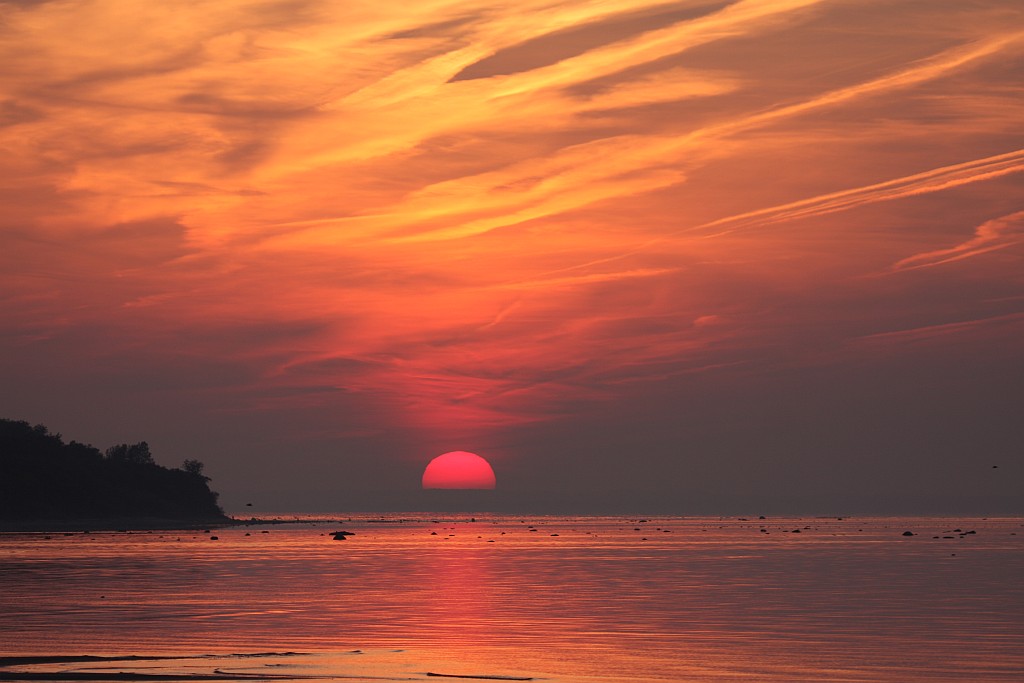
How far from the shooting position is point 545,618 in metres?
54.6

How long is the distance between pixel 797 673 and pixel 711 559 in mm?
81019

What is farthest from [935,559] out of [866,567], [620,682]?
[620,682]

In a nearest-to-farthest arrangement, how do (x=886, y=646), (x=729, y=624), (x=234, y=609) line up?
(x=886, y=646) < (x=729, y=624) < (x=234, y=609)

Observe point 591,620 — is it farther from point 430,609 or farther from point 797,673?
point 797,673

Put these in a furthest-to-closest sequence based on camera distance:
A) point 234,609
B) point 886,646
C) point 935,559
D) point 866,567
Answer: point 935,559
point 866,567
point 234,609
point 886,646

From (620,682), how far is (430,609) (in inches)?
1040

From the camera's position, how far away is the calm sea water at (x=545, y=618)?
37969mm

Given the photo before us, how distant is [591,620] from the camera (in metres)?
53.7

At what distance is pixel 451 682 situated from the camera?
33.9 metres

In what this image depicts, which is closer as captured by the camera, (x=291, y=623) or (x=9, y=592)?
(x=291, y=623)

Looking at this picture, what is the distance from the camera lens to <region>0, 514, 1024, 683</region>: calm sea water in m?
38.0

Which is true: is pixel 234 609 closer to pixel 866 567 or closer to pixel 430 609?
pixel 430 609

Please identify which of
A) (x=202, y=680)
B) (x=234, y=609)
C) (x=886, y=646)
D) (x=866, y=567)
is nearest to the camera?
(x=202, y=680)

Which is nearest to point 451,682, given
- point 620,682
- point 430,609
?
point 620,682
